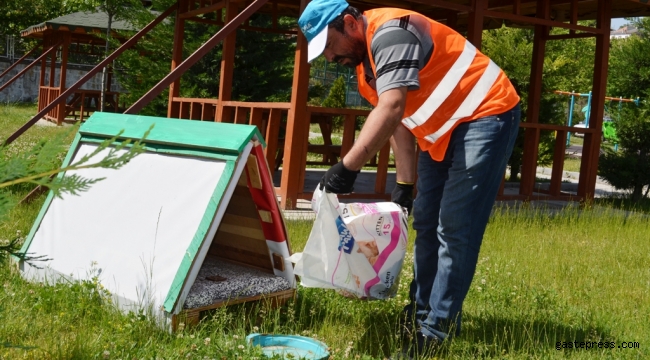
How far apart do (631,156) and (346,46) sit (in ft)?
28.9

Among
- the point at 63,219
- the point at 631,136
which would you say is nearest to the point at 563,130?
the point at 631,136

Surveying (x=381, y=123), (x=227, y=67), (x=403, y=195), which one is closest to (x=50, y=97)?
(x=227, y=67)

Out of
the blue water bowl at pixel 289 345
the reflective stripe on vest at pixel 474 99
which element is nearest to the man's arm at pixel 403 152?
the reflective stripe on vest at pixel 474 99

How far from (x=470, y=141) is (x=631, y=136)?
8.85 metres

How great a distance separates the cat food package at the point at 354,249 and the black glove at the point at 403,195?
0.09 meters

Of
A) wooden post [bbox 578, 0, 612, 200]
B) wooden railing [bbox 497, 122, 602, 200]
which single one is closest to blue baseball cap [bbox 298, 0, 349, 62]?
wooden railing [bbox 497, 122, 602, 200]

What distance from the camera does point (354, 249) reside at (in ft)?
10.9

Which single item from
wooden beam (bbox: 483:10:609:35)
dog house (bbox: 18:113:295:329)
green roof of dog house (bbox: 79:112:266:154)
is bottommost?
dog house (bbox: 18:113:295:329)

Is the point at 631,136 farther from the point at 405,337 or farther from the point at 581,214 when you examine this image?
the point at 405,337

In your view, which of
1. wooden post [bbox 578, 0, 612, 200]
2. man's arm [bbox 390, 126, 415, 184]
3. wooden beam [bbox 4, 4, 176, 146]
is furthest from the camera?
wooden post [bbox 578, 0, 612, 200]

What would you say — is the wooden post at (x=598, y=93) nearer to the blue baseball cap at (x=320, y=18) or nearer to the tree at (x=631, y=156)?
the tree at (x=631, y=156)

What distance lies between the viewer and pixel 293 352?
123 inches

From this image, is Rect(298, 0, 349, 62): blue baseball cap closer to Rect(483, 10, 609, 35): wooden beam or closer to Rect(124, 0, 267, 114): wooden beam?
Rect(124, 0, 267, 114): wooden beam

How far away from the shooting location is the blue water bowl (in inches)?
119
